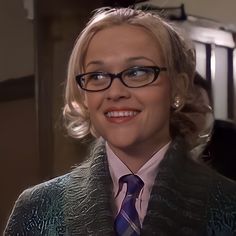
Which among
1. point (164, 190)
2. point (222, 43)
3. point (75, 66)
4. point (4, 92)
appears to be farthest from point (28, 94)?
point (164, 190)

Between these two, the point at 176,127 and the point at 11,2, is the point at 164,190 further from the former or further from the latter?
the point at 11,2

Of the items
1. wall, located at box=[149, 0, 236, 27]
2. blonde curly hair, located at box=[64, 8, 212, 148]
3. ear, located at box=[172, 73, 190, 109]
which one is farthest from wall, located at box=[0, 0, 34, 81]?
ear, located at box=[172, 73, 190, 109]

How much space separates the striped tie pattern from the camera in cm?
81

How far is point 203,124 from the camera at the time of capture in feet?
3.13

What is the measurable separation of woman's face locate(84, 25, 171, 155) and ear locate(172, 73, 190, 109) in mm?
25

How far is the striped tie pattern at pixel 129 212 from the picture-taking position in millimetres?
813

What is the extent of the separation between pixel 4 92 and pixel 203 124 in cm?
73

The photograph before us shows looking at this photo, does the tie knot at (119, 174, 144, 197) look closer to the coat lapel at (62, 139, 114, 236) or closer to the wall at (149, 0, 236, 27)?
the coat lapel at (62, 139, 114, 236)

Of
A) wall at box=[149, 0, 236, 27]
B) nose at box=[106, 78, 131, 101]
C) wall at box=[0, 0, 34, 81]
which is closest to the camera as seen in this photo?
nose at box=[106, 78, 131, 101]

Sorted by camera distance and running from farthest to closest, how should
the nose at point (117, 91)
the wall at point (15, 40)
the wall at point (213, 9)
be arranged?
the wall at point (213, 9) < the wall at point (15, 40) < the nose at point (117, 91)

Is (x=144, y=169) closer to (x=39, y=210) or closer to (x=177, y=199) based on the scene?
(x=177, y=199)

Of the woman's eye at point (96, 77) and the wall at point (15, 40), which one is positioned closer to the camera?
the woman's eye at point (96, 77)

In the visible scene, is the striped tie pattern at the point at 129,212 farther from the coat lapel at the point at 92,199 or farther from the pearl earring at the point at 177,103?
the pearl earring at the point at 177,103

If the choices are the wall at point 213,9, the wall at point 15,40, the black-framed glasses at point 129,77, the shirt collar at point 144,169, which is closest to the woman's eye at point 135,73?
the black-framed glasses at point 129,77
